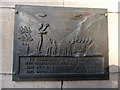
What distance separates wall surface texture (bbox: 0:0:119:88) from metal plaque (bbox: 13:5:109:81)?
89 millimetres

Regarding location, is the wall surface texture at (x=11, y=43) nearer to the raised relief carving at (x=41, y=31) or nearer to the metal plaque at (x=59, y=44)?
the metal plaque at (x=59, y=44)

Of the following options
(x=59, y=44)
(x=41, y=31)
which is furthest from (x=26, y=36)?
(x=59, y=44)

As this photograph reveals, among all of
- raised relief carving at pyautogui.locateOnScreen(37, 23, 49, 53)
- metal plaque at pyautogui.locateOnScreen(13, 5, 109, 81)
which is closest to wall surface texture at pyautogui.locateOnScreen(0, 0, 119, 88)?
metal plaque at pyautogui.locateOnScreen(13, 5, 109, 81)

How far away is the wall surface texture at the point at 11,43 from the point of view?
243cm

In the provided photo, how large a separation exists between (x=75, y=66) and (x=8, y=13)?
4.44 ft

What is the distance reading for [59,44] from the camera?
246 centimetres

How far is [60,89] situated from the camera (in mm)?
2492

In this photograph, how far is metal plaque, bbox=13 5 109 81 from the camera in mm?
2410

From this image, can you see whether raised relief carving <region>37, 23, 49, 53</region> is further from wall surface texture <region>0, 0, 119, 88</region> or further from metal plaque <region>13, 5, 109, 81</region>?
wall surface texture <region>0, 0, 119, 88</region>

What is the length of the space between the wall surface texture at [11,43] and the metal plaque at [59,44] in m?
0.09

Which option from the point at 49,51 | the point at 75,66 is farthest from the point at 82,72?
the point at 49,51

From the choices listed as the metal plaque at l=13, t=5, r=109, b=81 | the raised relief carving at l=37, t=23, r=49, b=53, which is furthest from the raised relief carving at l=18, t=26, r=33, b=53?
the raised relief carving at l=37, t=23, r=49, b=53

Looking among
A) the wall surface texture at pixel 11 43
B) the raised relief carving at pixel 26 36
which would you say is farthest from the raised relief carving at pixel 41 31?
the wall surface texture at pixel 11 43

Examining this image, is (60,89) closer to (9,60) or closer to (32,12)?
(9,60)
